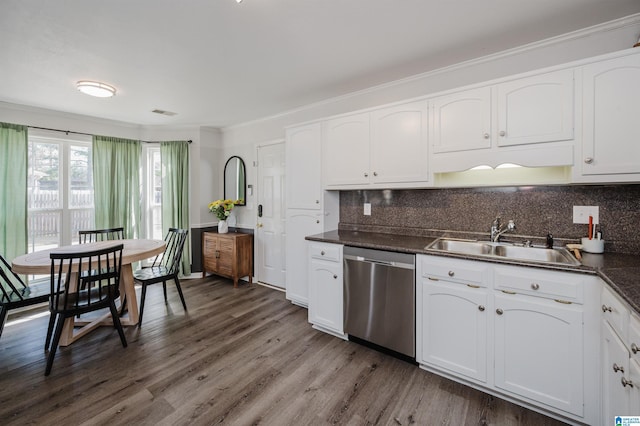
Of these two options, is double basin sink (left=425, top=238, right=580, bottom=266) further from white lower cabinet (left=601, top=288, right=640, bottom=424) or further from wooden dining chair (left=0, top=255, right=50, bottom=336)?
wooden dining chair (left=0, top=255, right=50, bottom=336)

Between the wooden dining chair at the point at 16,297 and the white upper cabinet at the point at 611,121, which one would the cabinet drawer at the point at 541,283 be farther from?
the wooden dining chair at the point at 16,297

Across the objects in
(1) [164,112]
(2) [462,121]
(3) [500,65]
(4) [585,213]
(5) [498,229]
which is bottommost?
(5) [498,229]

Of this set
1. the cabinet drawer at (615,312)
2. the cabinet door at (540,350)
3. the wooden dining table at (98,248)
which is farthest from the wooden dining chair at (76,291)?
the cabinet drawer at (615,312)

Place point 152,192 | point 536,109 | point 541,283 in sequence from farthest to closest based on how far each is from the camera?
1. point 152,192
2. point 536,109
3. point 541,283

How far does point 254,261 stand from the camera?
4.33m

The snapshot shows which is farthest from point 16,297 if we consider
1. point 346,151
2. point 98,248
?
point 346,151

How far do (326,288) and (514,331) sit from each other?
4.99ft

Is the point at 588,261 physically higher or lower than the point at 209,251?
higher

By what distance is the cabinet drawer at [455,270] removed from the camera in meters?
1.85

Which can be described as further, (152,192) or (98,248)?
(152,192)

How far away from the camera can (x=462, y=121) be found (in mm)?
2184

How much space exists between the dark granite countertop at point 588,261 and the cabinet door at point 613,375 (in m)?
0.25

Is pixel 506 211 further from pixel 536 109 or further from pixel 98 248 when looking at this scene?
pixel 98 248

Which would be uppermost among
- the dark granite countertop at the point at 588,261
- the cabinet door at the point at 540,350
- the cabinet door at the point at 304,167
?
the cabinet door at the point at 304,167
